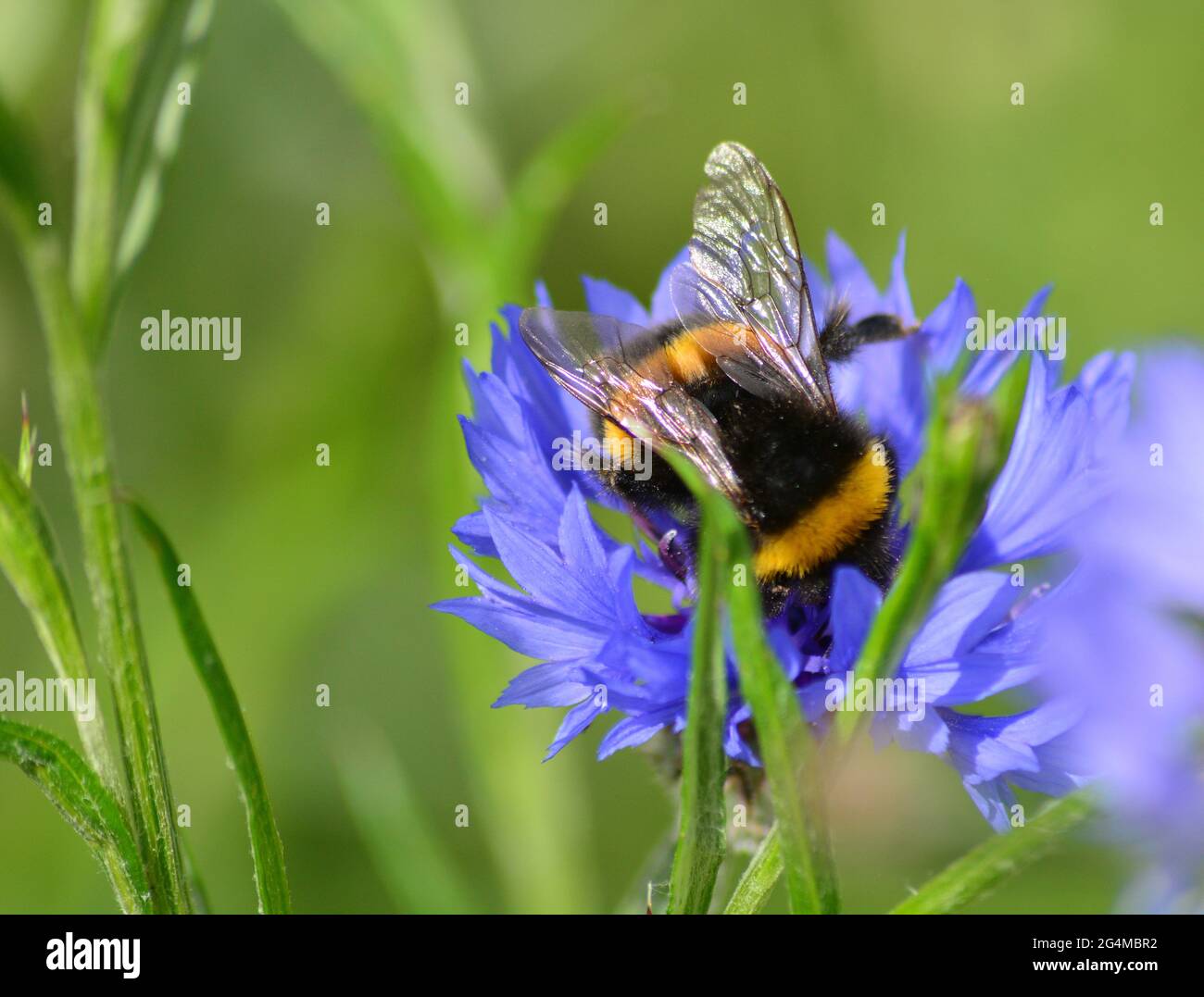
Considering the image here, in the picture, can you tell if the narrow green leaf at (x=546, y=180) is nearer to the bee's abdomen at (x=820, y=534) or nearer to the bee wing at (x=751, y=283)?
the bee wing at (x=751, y=283)

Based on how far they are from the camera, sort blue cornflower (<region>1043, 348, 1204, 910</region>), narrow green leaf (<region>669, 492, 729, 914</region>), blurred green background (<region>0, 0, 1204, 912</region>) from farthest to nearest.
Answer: blurred green background (<region>0, 0, 1204, 912</region>) → narrow green leaf (<region>669, 492, 729, 914</region>) → blue cornflower (<region>1043, 348, 1204, 910</region>)

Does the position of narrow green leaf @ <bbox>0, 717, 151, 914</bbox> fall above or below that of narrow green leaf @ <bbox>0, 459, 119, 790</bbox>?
below

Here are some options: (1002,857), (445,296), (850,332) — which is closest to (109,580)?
(1002,857)

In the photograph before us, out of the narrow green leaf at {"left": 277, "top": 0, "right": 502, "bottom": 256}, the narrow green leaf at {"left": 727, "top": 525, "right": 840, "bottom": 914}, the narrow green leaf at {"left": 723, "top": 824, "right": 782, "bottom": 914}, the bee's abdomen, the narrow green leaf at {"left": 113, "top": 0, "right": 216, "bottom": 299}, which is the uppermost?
the narrow green leaf at {"left": 277, "top": 0, "right": 502, "bottom": 256}

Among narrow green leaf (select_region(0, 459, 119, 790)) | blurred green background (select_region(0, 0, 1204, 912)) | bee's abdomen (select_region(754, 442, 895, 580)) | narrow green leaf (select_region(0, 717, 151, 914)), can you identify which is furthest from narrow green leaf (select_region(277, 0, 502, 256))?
narrow green leaf (select_region(0, 717, 151, 914))

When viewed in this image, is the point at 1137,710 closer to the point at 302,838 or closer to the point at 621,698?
the point at 621,698

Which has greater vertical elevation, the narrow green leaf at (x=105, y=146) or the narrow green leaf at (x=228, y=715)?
the narrow green leaf at (x=105, y=146)

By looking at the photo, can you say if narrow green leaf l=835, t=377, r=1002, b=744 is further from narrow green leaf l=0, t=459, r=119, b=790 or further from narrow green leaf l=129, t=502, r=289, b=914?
narrow green leaf l=0, t=459, r=119, b=790

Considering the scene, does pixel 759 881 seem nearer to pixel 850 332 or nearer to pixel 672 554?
pixel 672 554

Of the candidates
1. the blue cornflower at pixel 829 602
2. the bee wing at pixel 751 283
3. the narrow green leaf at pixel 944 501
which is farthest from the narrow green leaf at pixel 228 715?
the bee wing at pixel 751 283
